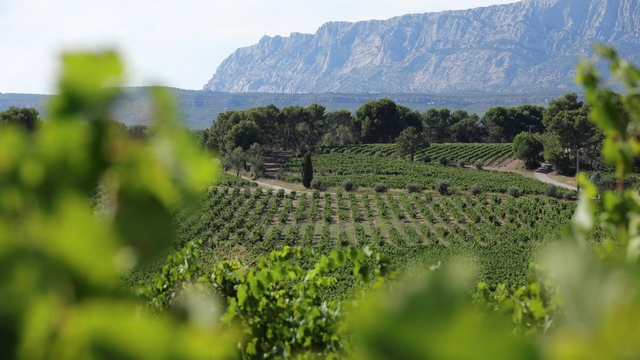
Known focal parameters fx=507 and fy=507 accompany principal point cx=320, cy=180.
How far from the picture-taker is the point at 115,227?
44cm

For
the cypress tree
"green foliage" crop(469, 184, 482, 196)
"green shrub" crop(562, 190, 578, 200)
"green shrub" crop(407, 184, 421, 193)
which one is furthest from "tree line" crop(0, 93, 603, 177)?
"green shrub" crop(407, 184, 421, 193)

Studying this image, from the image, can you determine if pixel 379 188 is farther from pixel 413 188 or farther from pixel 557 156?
pixel 557 156

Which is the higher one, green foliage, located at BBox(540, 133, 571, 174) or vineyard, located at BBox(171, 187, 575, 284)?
green foliage, located at BBox(540, 133, 571, 174)

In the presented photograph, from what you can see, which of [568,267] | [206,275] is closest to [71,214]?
[568,267]

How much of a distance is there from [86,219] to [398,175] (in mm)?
41386

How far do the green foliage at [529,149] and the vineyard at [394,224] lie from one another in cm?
1418

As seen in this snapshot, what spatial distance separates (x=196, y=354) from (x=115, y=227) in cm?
→ 14

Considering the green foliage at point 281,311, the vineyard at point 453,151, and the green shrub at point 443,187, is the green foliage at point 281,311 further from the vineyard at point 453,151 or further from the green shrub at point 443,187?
the vineyard at point 453,151

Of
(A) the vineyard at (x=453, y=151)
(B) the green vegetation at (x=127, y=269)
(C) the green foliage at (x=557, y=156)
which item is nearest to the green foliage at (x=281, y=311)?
(B) the green vegetation at (x=127, y=269)

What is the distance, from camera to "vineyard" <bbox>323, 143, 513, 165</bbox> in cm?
5009

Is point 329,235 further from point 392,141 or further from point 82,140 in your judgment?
point 392,141

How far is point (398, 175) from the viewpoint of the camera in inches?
1624

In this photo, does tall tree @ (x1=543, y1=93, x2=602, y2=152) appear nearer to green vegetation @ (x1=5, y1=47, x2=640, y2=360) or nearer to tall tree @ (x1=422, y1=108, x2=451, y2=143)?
tall tree @ (x1=422, y1=108, x2=451, y2=143)

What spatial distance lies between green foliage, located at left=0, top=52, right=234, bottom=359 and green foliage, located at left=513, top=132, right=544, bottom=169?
48.7 meters
